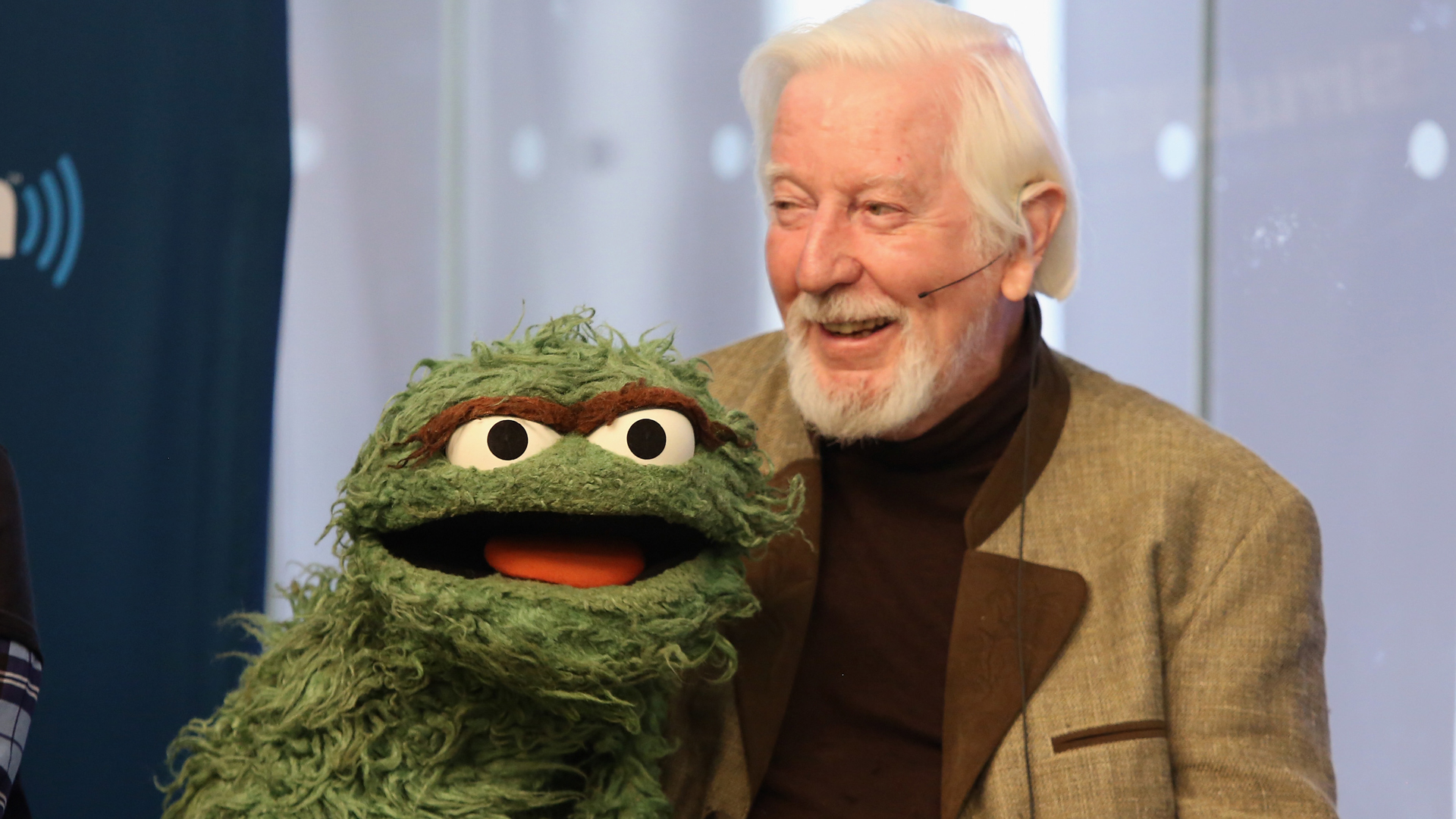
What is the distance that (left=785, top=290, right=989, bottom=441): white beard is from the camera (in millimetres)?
1221

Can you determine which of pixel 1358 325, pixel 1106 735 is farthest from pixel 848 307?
pixel 1358 325

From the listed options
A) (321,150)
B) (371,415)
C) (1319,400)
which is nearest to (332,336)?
(371,415)

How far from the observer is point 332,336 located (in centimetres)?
210

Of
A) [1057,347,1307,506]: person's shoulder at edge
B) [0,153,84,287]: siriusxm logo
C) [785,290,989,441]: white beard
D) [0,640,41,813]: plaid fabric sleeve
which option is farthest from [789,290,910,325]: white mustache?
[0,153,84,287]: siriusxm logo

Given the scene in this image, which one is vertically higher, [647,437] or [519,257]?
[519,257]

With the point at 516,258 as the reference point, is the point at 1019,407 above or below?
below

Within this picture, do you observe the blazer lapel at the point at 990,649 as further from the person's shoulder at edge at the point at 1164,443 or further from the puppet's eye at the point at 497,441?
the puppet's eye at the point at 497,441

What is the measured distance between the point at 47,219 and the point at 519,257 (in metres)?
0.91

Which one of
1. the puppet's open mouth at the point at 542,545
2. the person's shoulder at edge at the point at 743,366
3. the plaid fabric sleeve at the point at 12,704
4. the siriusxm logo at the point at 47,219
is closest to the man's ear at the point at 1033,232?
the person's shoulder at edge at the point at 743,366

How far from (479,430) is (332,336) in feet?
4.57

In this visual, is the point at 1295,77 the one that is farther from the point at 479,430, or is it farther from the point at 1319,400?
the point at 479,430

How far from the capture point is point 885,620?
47.6 inches

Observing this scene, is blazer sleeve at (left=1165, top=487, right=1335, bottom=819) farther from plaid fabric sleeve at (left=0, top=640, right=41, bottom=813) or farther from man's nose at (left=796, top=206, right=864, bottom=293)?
plaid fabric sleeve at (left=0, top=640, right=41, bottom=813)

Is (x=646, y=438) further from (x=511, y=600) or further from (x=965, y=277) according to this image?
(x=965, y=277)
